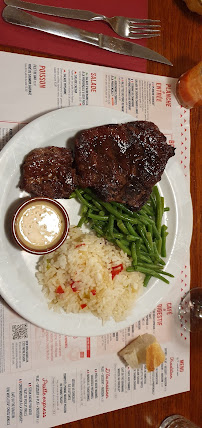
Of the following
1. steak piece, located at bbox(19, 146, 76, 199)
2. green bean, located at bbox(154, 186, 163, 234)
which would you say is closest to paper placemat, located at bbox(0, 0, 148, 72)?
steak piece, located at bbox(19, 146, 76, 199)

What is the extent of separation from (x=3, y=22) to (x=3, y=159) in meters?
0.91

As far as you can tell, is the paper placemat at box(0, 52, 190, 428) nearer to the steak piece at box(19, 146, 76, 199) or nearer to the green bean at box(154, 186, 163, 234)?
the steak piece at box(19, 146, 76, 199)

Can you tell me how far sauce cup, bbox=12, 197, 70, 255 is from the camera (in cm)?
239

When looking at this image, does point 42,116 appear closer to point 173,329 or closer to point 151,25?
point 151,25

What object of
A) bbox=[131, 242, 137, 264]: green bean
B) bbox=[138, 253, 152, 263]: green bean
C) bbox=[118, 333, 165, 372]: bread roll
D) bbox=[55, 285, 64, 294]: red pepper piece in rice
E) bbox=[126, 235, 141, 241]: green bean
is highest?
bbox=[126, 235, 141, 241]: green bean

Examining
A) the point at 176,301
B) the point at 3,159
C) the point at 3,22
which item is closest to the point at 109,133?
the point at 3,159

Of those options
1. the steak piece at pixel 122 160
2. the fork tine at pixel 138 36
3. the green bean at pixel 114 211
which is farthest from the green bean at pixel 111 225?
the fork tine at pixel 138 36

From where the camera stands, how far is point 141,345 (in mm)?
2955

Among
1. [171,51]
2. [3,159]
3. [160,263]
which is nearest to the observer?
[3,159]

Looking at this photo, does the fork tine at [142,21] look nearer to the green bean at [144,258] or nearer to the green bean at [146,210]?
the green bean at [146,210]

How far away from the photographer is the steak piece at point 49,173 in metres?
2.42

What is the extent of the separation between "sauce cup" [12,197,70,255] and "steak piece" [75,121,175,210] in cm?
26

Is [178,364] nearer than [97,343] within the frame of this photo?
No

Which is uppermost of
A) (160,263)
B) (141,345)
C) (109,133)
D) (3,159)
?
(109,133)
